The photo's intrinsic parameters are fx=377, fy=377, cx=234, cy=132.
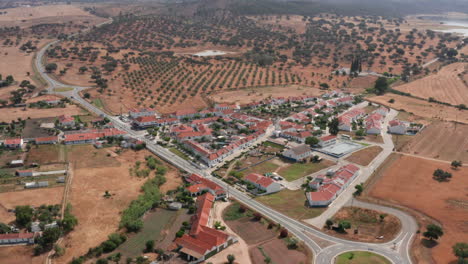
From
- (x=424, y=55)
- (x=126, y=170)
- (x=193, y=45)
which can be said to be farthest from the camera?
(x=193, y=45)

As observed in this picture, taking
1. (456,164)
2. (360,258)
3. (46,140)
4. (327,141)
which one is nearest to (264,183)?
(360,258)

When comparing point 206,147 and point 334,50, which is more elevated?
point 334,50

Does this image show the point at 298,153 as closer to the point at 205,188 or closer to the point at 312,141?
the point at 312,141

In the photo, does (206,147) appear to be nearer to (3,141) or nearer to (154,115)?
(154,115)

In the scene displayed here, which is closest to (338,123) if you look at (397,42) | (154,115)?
(154,115)

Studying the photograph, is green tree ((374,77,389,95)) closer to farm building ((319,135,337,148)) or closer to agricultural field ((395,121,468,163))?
agricultural field ((395,121,468,163))

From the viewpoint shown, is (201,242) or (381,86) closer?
(201,242)
